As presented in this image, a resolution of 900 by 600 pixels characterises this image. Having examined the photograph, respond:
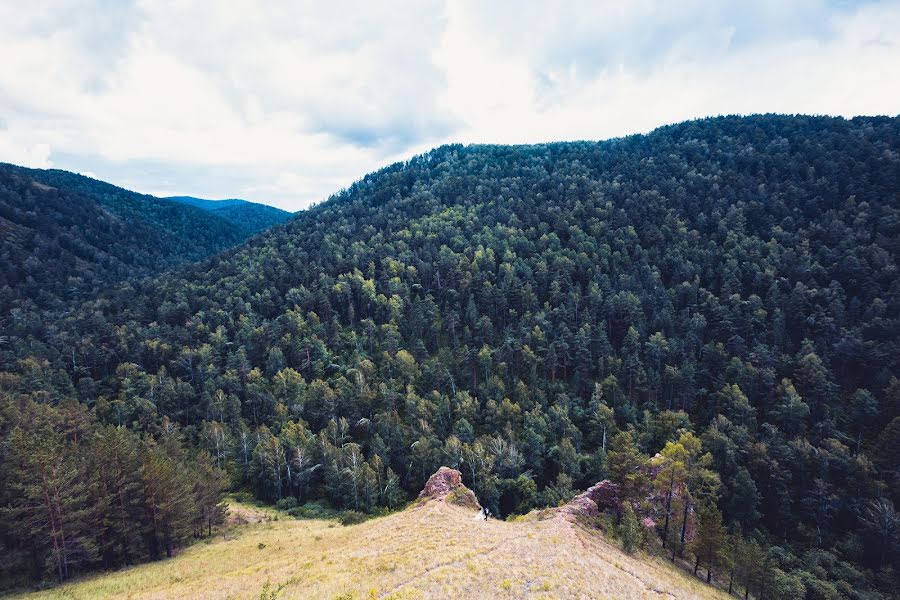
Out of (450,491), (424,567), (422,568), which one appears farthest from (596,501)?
(422,568)

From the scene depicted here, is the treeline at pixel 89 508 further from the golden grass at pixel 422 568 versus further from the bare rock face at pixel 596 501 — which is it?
the bare rock face at pixel 596 501

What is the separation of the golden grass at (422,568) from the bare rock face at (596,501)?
3631 millimetres

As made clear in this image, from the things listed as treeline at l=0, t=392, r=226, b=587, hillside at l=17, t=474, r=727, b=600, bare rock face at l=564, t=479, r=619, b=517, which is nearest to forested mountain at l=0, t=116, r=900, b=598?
treeline at l=0, t=392, r=226, b=587

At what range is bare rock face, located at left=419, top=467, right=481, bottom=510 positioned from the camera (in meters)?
52.0

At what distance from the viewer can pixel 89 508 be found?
138ft

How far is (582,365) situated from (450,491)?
61084 millimetres

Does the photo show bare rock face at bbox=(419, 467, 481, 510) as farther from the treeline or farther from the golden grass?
the treeline

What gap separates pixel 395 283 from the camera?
460 ft

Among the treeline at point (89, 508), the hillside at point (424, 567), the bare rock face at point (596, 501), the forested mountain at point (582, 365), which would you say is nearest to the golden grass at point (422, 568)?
the hillside at point (424, 567)

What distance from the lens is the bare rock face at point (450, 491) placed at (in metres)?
52.0

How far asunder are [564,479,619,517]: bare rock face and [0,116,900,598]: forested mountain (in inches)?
68.1

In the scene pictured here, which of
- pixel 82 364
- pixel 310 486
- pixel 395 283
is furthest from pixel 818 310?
pixel 82 364

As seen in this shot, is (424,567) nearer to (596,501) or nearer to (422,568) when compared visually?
(422,568)

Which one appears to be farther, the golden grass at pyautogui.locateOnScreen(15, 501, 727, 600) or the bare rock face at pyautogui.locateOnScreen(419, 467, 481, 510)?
the bare rock face at pyautogui.locateOnScreen(419, 467, 481, 510)
